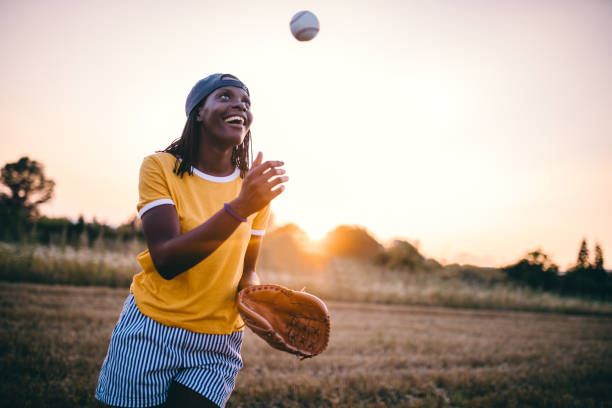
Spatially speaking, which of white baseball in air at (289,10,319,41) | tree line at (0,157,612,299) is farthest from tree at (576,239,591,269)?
white baseball in air at (289,10,319,41)

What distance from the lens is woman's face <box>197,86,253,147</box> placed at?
1.97 metres

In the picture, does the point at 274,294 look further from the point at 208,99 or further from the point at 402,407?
the point at 402,407

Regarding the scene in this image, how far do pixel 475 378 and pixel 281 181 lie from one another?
15.8 ft

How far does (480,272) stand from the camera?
23297 mm

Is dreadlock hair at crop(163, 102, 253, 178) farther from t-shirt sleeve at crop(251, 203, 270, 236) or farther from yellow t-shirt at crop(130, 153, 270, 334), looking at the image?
t-shirt sleeve at crop(251, 203, 270, 236)

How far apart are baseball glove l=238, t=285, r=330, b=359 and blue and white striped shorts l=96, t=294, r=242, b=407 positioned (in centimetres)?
35

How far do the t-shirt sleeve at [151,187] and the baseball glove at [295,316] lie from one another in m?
0.75

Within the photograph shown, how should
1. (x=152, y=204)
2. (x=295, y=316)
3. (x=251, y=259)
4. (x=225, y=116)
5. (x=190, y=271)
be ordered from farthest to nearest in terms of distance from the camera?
(x=251, y=259) → (x=295, y=316) → (x=225, y=116) → (x=190, y=271) → (x=152, y=204)

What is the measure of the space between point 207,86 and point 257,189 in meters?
0.92

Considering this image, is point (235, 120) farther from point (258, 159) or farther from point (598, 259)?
point (598, 259)

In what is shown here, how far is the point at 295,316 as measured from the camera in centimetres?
226

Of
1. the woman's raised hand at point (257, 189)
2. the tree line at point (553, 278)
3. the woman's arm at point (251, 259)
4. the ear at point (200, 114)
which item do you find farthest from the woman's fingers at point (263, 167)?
the tree line at point (553, 278)

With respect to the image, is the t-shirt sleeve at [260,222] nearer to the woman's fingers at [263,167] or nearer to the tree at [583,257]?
the woman's fingers at [263,167]

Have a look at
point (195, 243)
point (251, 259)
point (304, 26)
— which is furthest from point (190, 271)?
point (304, 26)
